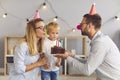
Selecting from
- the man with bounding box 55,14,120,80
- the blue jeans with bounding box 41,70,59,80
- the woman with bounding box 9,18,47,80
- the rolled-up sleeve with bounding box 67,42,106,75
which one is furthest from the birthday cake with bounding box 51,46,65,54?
the blue jeans with bounding box 41,70,59,80

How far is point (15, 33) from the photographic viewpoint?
5145 millimetres

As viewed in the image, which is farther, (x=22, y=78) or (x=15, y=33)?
(x=15, y=33)

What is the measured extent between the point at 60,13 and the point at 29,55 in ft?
10.4

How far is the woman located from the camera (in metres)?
2.05

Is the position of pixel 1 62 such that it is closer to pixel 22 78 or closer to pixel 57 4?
pixel 57 4

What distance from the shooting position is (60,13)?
516cm

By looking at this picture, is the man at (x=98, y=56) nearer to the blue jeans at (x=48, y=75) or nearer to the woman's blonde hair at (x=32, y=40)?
the woman's blonde hair at (x=32, y=40)

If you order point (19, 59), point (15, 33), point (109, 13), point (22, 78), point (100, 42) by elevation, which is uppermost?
point (109, 13)

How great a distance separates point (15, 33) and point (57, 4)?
Result: 1.09m

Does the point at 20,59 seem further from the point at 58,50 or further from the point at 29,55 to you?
the point at 58,50

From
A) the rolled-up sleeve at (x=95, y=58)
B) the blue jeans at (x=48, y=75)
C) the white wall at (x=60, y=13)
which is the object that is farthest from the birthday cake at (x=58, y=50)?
the white wall at (x=60, y=13)

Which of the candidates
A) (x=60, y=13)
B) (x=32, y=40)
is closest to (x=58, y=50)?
(x=32, y=40)

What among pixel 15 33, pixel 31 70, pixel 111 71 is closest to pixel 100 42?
pixel 111 71

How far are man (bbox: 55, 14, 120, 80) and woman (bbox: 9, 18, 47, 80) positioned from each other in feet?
0.71
